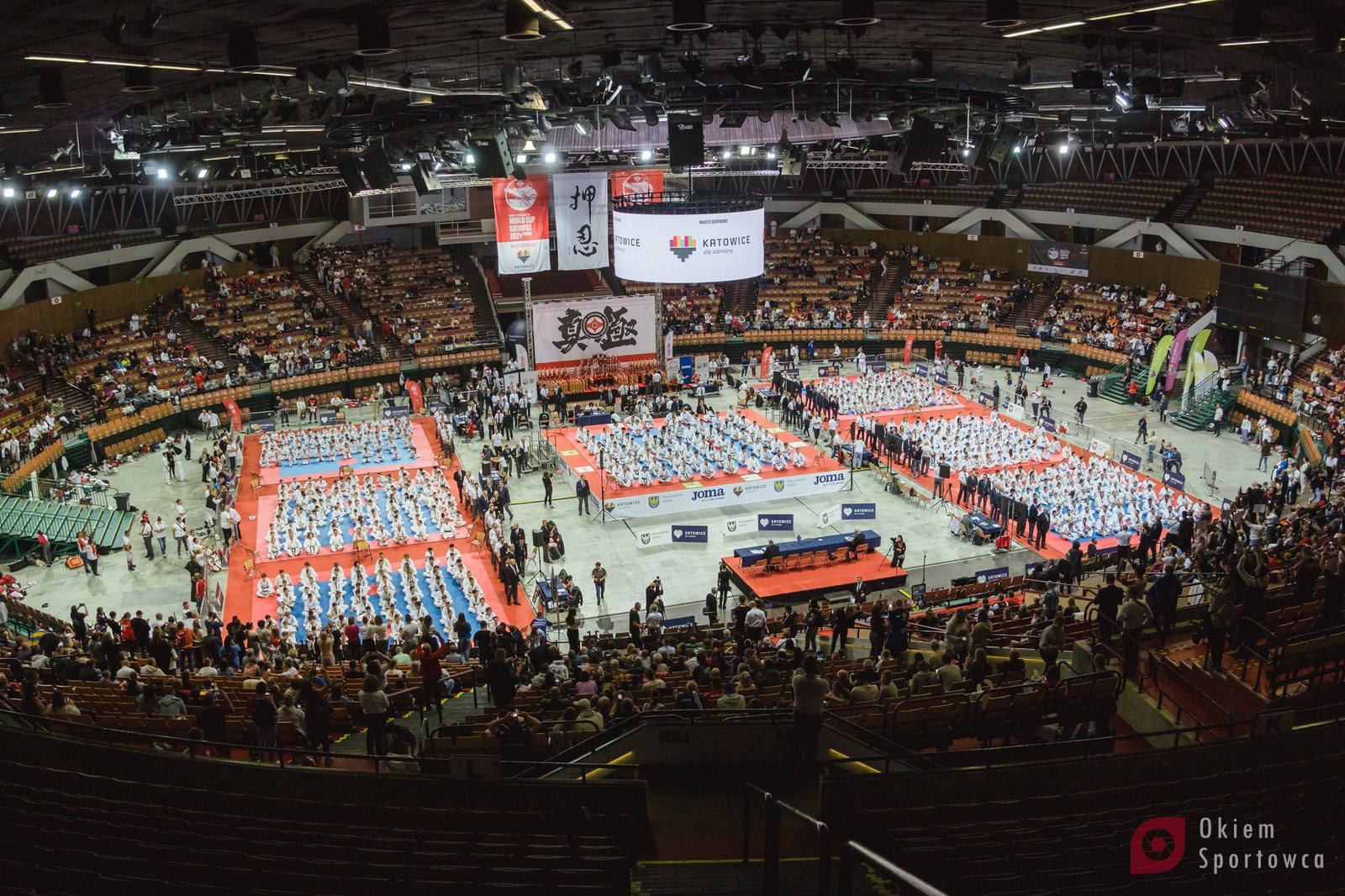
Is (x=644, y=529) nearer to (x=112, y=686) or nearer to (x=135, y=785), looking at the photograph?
(x=112, y=686)

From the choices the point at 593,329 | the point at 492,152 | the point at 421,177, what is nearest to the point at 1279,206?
the point at 593,329

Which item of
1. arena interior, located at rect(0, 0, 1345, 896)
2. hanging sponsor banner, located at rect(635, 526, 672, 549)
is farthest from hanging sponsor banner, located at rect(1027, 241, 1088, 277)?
hanging sponsor banner, located at rect(635, 526, 672, 549)

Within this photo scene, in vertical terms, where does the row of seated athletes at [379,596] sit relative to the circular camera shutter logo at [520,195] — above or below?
below

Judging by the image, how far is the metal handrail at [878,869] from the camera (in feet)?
15.7

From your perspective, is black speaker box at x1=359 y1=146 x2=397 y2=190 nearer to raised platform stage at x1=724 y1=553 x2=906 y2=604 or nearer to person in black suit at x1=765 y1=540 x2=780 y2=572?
raised platform stage at x1=724 y1=553 x2=906 y2=604

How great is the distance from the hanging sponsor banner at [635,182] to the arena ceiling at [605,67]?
1388 cm

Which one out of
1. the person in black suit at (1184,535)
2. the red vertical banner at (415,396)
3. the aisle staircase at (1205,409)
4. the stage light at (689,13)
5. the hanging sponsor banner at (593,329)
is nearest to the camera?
the stage light at (689,13)

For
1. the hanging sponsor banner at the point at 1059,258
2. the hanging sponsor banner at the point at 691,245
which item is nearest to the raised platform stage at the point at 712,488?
the hanging sponsor banner at the point at 691,245

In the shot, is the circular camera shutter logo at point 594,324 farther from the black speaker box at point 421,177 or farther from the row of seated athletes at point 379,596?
the black speaker box at point 421,177

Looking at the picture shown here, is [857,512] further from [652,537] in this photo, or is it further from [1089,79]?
[1089,79]

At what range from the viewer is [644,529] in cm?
2795

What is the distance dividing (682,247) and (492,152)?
491 inches

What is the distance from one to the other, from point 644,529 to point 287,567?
914 cm

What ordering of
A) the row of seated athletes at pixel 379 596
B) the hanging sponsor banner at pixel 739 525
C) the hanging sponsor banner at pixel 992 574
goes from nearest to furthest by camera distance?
the row of seated athletes at pixel 379 596 < the hanging sponsor banner at pixel 992 574 < the hanging sponsor banner at pixel 739 525
